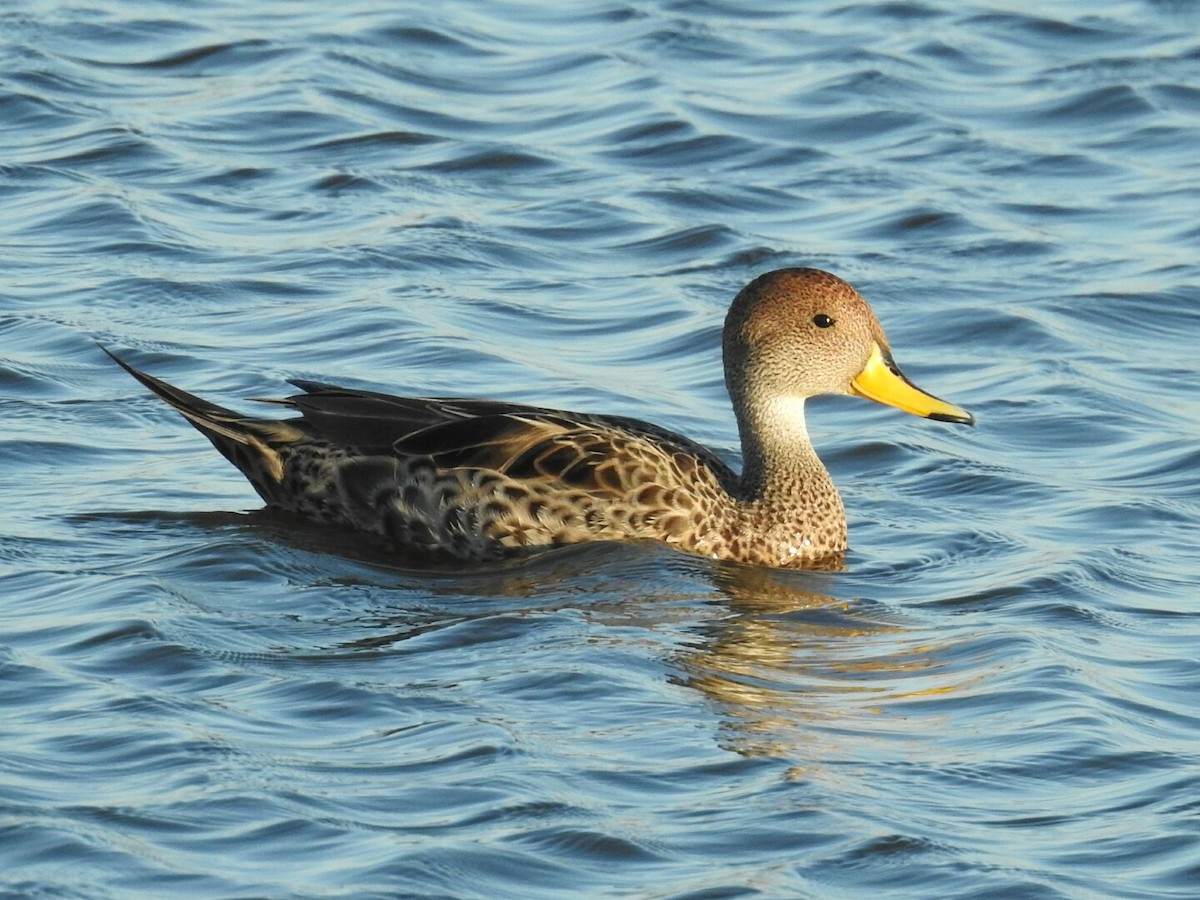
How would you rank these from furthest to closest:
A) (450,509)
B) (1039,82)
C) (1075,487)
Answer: (1039,82) → (1075,487) → (450,509)

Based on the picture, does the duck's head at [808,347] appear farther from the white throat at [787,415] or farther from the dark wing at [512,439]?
the dark wing at [512,439]

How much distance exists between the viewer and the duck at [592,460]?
902 cm

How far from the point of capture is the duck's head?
942 cm

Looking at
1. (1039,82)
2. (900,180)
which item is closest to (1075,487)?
(900,180)

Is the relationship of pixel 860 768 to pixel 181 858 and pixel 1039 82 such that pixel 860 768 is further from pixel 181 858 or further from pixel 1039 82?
pixel 1039 82

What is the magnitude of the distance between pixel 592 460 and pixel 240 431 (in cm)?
137

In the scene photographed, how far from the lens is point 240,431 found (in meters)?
9.49

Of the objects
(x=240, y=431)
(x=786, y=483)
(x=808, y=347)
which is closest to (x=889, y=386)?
(x=808, y=347)

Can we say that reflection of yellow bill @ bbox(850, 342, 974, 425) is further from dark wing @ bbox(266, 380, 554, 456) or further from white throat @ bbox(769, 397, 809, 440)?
dark wing @ bbox(266, 380, 554, 456)

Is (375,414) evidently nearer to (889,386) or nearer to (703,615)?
(703,615)

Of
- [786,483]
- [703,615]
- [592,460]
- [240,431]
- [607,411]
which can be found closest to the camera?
[703,615]

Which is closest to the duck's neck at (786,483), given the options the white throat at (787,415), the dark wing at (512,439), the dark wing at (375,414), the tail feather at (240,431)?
the white throat at (787,415)

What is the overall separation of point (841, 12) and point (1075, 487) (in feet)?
24.0

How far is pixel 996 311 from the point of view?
471 inches
